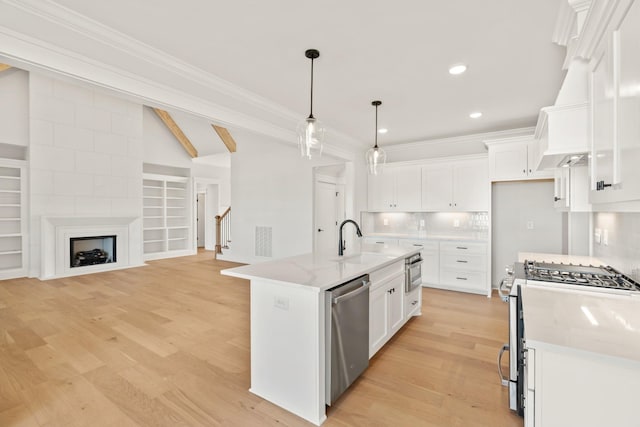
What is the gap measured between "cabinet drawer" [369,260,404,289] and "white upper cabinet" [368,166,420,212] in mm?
2664

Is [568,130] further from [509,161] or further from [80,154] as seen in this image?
[80,154]

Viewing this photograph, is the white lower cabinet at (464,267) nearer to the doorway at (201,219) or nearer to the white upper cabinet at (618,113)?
the white upper cabinet at (618,113)

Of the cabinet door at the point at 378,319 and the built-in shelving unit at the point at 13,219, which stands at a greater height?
the built-in shelving unit at the point at 13,219

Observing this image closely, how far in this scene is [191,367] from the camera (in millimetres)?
2611

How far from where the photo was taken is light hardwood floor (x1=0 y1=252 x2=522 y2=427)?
2018 millimetres

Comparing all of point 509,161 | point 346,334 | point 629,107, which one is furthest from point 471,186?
point 629,107

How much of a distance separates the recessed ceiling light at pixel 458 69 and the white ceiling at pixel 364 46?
7 cm

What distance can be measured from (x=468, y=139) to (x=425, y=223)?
1696 mm

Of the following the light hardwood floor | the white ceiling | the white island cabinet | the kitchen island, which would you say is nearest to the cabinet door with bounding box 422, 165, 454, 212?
the white ceiling

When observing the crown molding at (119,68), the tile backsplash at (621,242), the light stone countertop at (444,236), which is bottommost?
the light stone countertop at (444,236)

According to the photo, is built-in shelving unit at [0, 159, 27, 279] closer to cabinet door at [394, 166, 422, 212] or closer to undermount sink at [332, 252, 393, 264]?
undermount sink at [332, 252, 393, 264]

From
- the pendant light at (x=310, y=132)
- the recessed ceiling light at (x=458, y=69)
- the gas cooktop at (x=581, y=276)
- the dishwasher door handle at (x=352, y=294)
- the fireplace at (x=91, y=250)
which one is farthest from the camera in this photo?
the fireplace at (x=91, y=250)

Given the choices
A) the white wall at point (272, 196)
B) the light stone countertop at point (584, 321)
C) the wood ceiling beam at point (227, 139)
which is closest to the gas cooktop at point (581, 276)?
the light stone countertop at point (584, 321)

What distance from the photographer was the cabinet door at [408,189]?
564cm
